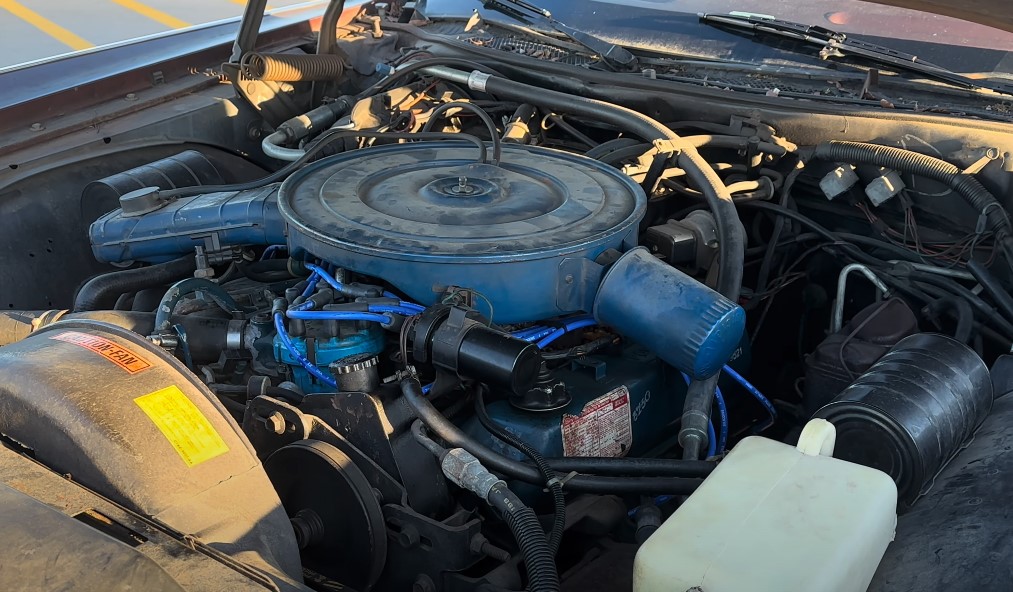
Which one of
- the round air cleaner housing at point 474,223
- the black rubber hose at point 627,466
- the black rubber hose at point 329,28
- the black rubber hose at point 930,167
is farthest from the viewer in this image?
the black rubber hose at point 329,28

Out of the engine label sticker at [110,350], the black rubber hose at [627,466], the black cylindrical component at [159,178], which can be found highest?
the engine label sticker at [110,350]

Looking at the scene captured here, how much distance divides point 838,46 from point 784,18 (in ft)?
0.63

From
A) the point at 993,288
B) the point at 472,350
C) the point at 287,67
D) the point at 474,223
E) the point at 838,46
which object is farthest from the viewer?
the point at 287,67

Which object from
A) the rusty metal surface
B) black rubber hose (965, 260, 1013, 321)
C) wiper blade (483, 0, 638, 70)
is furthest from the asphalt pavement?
black rubber hose (965, 260, 1013, 321)

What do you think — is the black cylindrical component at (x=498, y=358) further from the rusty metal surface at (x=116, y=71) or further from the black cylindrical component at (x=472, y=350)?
the rusty metal surface at (x=116, y=71)

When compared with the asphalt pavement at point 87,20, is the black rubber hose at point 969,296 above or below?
above

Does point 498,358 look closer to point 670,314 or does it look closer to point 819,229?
point 670,314

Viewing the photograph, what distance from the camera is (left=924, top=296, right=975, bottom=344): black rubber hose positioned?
1688mm

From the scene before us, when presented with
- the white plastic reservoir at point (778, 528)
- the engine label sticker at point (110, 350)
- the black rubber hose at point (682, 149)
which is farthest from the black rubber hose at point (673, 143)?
the engine label sticker at point (110, 350)

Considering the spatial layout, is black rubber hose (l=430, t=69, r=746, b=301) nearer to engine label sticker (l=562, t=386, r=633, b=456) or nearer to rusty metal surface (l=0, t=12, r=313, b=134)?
engine label sticker (l=562, t=386, r=633, b=456)

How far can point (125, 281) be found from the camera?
204 centimetres

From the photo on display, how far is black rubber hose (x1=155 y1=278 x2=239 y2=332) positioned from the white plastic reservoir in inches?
45.8

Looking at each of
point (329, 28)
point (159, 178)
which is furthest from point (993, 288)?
point (329, 28)

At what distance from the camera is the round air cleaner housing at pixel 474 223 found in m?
1.52
